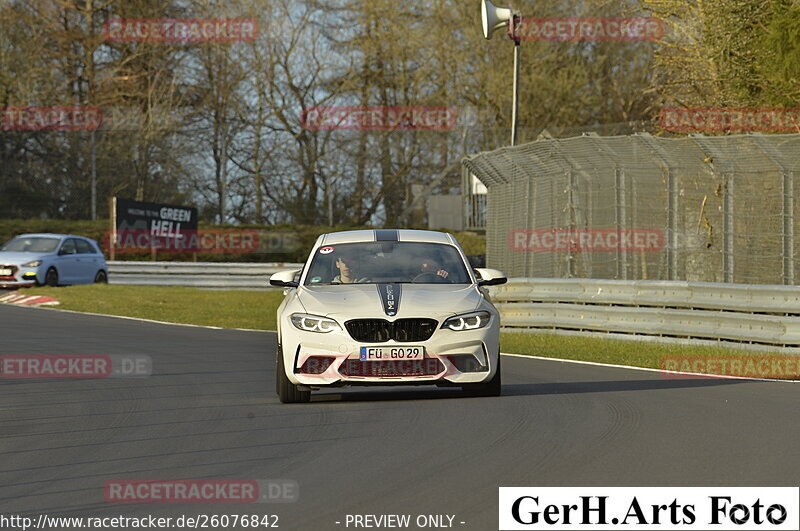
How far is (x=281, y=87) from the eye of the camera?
52625 millimetres

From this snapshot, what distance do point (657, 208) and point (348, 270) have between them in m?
9.15

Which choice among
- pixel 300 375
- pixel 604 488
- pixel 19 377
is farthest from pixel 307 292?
pixel 604 488

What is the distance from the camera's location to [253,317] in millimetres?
26797

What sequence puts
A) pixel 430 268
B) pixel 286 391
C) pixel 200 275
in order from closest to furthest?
1. pixel 286 391
2. pixel 430 268
3. pixel 200 275

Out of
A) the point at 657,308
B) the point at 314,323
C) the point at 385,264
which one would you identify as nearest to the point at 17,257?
the point at 657,308

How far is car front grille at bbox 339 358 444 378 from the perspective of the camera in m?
11.4

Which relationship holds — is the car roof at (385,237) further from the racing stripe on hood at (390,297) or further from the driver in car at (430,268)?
the racing stripe on hood at (390,297)

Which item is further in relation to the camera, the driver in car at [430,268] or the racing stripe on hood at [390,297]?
the driver in car at [430,268]

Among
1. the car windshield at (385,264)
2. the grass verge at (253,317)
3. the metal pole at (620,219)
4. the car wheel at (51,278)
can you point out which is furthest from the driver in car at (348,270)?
the car wheel at (51,278)

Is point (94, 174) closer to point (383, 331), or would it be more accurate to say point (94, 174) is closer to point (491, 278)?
point (491, 278)

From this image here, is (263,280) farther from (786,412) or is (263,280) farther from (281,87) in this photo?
(786,412)

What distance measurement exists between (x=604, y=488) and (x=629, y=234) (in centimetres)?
1368

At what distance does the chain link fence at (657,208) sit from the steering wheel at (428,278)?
26.3 feet

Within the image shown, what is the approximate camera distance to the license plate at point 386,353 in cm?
1134
